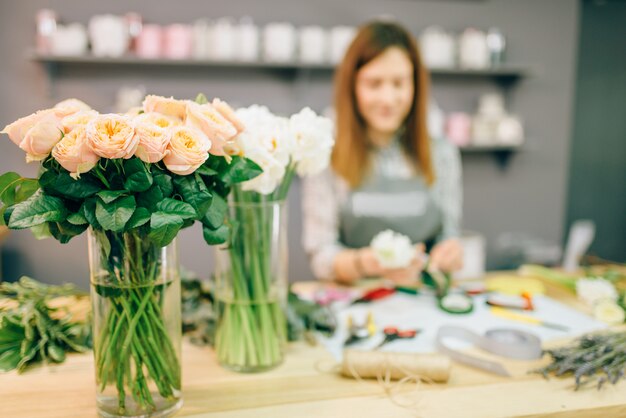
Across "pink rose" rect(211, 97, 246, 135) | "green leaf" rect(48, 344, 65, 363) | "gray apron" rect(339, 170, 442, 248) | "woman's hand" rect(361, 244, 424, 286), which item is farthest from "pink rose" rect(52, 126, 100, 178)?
"gray apron" rect(339, 170, 442, 248)

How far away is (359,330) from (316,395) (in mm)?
291

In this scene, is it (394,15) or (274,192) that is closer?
(274,192)

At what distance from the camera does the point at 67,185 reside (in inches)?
29.2

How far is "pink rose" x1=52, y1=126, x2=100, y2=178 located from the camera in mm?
697

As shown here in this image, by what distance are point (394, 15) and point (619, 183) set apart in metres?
2.10

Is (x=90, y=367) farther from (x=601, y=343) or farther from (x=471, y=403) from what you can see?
(x=601, y=343)

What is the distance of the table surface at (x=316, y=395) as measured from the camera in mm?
873

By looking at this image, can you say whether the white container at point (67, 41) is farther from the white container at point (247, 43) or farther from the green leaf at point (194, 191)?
the green leaf at point (194, 191)

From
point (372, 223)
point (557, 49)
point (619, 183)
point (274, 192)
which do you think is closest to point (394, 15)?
point (557, 49)

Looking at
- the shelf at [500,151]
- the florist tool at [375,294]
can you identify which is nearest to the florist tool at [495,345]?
the florist tool at [375,294]

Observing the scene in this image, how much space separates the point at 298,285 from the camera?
1.62 m

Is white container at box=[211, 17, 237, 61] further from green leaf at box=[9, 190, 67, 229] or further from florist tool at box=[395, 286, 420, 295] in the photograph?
green leaf at box=[9, 190, 67, 229]

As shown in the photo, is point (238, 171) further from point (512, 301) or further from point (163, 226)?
point (512, 301)

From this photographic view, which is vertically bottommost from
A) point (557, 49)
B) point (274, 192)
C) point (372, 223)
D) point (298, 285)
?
point (298, 285)
